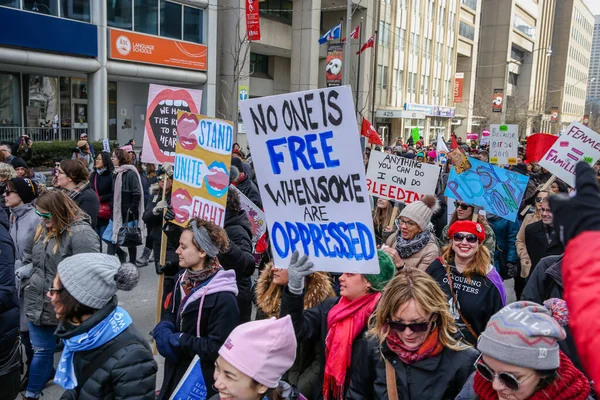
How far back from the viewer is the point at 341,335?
2975 mm

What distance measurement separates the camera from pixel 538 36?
3273 inches

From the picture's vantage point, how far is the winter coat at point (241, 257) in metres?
4.32

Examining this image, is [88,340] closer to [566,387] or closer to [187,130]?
[566,387]

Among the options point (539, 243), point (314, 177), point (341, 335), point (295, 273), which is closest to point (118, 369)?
point (295, 273)

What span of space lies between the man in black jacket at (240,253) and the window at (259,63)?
100 ft

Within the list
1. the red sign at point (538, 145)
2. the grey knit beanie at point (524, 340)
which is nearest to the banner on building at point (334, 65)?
the red sign at point (538, 145)

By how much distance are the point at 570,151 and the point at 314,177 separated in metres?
4.53

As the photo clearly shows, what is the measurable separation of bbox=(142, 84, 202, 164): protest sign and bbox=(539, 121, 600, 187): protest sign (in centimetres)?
423

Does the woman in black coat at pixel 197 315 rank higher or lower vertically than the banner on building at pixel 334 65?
lower

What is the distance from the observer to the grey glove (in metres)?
2.96

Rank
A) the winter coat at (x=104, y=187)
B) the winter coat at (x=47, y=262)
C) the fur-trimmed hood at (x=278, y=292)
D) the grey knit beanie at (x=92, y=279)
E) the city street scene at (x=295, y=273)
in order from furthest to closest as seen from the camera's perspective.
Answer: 1. the winter coat at (x=104, y=187)
2. the winter coat at (x=47, y=262)
3. the fur-trimmed hood at (x=278, y=292)
4. the grey knit beanie at (x=92, y=279)
5. the city street scene at (x=295, y=273)

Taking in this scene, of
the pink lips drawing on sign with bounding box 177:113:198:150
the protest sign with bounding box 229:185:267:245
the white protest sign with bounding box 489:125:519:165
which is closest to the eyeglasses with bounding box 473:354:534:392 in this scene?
the pink lips drawing on sign with bounding box 177:113:198:150

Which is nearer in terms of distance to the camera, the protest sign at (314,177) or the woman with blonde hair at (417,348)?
the woman with blonde hair at (417,348)

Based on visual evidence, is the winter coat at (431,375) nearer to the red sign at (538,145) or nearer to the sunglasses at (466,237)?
the sunglasses at (466,237)
